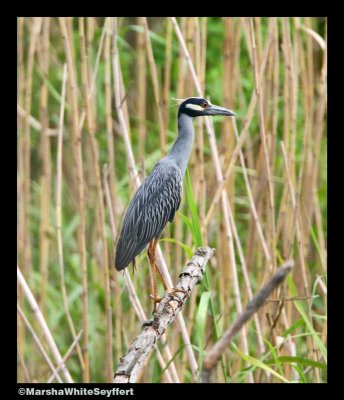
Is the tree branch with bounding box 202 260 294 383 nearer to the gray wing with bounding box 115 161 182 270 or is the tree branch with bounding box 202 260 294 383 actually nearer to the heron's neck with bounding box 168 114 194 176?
the gray wing with bounding box 115 161 182 270

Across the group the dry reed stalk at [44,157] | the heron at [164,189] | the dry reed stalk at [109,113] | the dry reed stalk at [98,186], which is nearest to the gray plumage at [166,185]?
the heron at [164,189]

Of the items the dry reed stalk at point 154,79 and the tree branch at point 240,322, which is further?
the dry reed stalk at point 154,79

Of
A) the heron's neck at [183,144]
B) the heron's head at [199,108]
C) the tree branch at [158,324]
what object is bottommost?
the tree branch at [158,324]

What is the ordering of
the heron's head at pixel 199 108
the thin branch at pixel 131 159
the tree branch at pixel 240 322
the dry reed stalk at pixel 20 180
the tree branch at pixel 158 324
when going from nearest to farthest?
the tree branch at pixel 240 322, the tree branch at pixel 158 324, the thin branch at pixel 131 159, the heron's head at pixel 199 108, the dry reed stalk at pixel 20 180

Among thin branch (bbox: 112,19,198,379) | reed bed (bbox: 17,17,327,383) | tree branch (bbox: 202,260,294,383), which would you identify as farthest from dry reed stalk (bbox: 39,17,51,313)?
tree branch (bbox: 202,260,294,383)

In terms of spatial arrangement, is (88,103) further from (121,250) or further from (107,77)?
(121,250)

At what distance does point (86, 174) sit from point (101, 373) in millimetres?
1082

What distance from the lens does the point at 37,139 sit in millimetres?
3973

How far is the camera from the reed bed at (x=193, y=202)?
2.40m

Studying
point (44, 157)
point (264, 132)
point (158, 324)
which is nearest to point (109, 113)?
point (44, 157)

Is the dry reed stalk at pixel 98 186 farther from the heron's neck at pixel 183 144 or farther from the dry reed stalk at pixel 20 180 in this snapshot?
the dry reed stalk at pixel 20 180

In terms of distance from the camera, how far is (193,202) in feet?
6.93

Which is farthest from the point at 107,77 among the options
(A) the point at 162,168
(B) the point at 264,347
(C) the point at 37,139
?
(C) the point at 37,139

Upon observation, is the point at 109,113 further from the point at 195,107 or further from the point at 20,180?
the point at 20,180
